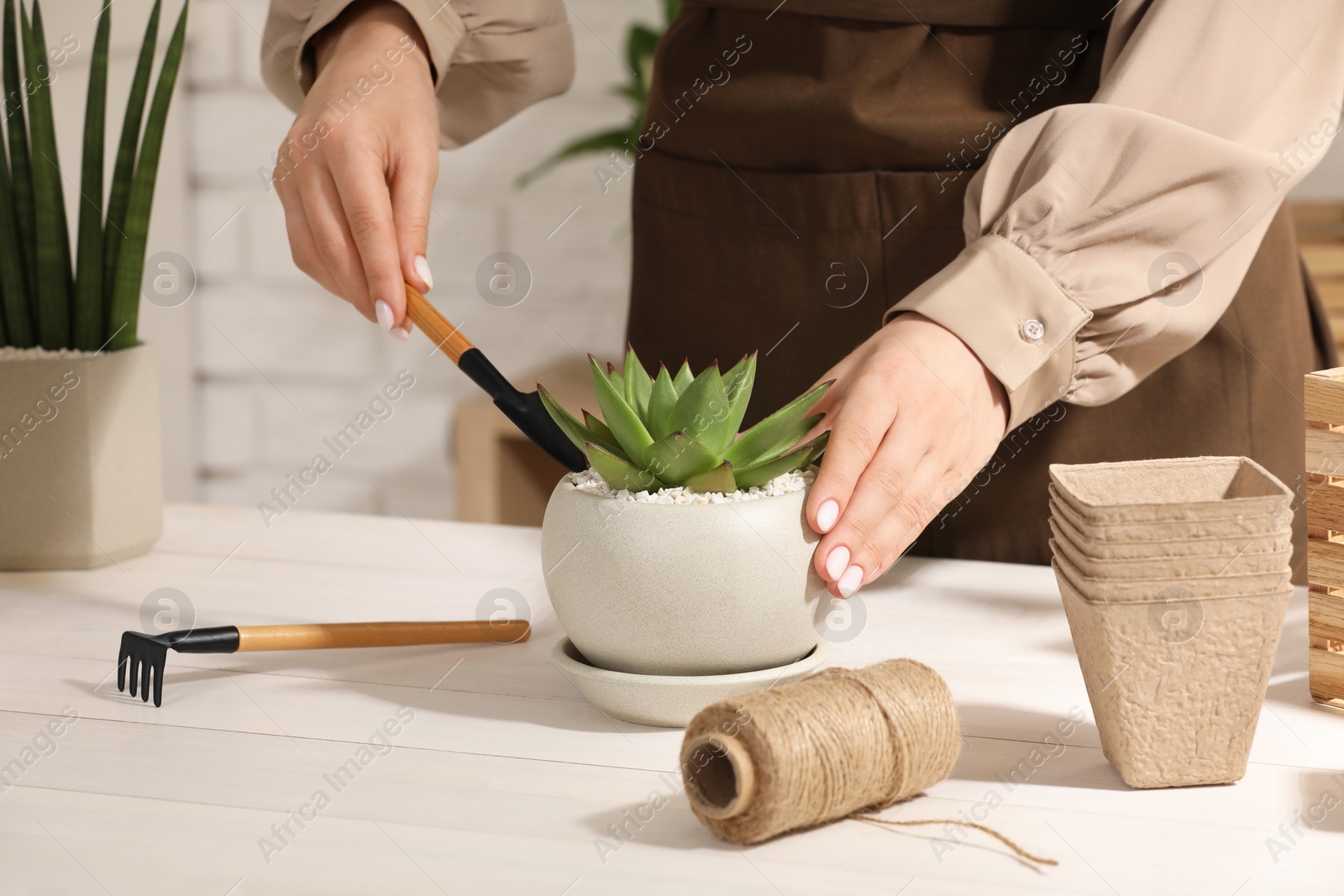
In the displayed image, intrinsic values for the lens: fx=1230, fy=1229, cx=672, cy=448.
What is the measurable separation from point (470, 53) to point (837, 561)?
646 mm

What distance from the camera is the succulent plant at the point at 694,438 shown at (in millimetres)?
604

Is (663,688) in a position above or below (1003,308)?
below

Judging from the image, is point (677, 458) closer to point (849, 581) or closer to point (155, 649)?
point (849, 581)

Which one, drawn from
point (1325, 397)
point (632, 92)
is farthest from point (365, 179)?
point (632, 92)

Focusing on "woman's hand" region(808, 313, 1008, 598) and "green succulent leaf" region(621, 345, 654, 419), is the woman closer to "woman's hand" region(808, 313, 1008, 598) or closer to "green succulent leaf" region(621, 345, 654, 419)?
"woman's hand" region(808, 313, 1008, 598)

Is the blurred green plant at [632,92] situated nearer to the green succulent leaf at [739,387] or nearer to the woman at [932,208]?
the woman at [932,208]

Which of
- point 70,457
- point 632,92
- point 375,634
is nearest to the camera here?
point 375,634

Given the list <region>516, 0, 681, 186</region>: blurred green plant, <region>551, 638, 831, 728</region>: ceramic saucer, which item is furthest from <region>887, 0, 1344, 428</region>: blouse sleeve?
<region>516, 0, 681, 186</region>: blurred green plant

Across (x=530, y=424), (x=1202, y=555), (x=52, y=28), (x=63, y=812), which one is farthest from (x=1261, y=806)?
(x=52, y=28)

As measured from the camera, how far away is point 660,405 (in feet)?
2.06

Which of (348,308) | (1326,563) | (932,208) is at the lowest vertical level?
(348,308)

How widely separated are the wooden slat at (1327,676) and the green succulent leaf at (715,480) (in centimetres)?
34

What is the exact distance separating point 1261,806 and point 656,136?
30.6 inches

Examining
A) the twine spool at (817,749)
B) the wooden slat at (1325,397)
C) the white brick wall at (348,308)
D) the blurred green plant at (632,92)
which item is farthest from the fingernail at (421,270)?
the white brick wall at (348,308)
